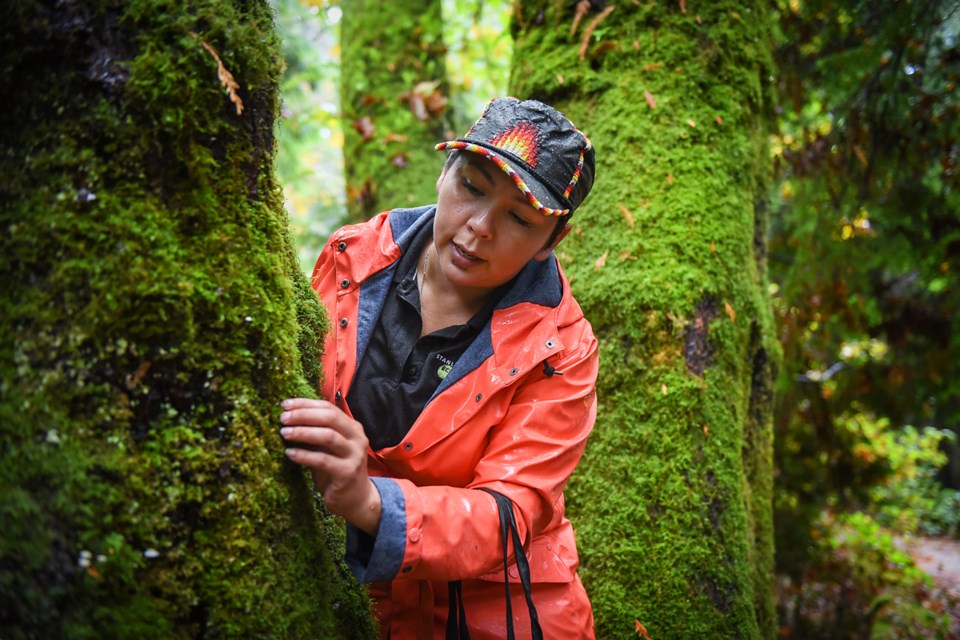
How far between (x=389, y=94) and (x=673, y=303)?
167 inches

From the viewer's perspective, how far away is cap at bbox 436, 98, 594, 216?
204 centimetres

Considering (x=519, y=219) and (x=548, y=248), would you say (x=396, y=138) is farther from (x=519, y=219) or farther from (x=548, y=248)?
(x=519, y=219)

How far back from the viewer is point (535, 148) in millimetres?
2104

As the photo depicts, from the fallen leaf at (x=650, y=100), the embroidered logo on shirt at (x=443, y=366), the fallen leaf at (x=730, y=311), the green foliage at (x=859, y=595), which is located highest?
the fallen leaf at (x=650, y=100)

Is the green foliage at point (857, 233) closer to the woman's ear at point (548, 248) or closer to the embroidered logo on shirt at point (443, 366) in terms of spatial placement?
the woman's ear at point (548, 248)

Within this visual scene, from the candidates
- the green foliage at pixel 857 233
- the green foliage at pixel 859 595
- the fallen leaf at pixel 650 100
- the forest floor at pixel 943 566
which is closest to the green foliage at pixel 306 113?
the fallen leaf at pixel 650 100

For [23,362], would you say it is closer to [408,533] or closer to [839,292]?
[408,533]

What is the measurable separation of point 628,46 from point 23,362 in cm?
351

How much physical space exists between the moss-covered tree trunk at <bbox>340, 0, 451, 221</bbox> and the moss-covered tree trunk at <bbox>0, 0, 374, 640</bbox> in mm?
4521

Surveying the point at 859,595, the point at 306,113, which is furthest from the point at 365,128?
the point at 859,595

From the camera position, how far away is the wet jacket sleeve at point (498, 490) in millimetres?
1646

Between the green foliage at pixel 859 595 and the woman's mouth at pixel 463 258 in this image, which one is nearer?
the woman's mouth at pixel 463 258

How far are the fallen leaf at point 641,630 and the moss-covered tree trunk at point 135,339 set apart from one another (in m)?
1.86

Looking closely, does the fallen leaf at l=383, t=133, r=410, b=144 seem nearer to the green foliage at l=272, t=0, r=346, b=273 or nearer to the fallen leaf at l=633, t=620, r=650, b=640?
the green foliage at l=272, t=0, r=346, b=273
